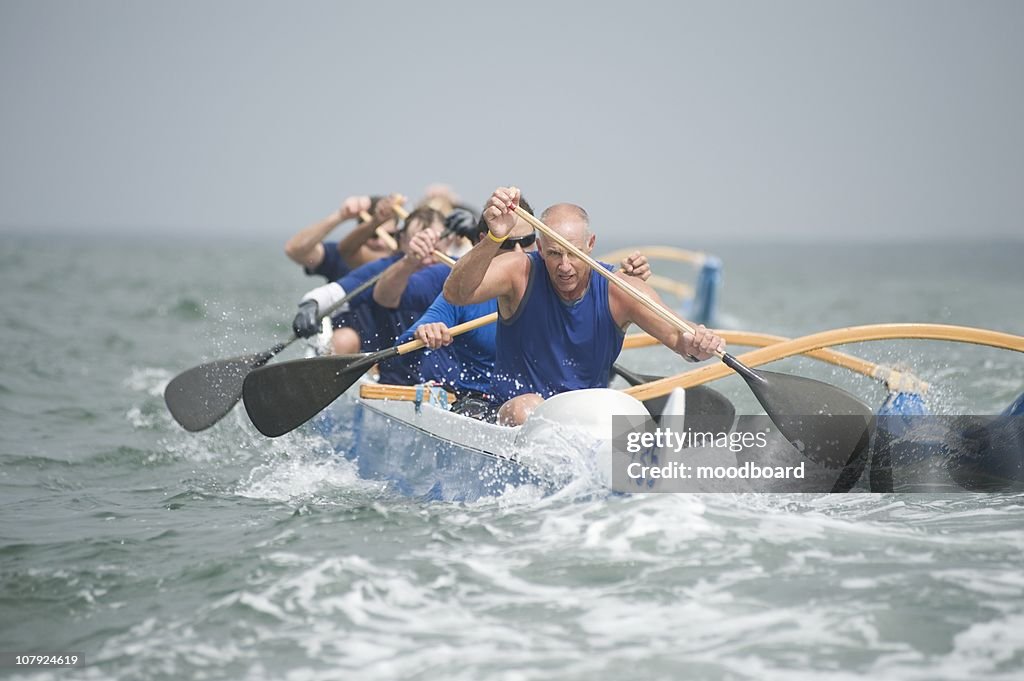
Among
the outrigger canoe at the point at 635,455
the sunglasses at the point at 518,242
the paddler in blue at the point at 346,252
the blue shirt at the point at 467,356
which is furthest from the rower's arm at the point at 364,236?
the outrigger canoe at the point at 635,455

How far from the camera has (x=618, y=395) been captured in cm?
474

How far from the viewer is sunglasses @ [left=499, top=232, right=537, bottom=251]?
19.5 feet

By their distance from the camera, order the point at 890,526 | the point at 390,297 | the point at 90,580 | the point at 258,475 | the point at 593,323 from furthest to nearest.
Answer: the point at 390,297 < the point at 258,475 < the point at 593,323 < the point at 890,526 < the point at 90,580

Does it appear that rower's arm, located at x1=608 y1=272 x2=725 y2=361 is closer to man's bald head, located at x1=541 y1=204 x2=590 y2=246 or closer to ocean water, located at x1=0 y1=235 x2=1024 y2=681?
man's bald head, located at x1=541 y1=204 x2=590 y2=246

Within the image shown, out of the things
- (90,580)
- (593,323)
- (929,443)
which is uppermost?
(593,323)

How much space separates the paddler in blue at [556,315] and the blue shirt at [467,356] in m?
0.85

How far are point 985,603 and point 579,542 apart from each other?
1432mm

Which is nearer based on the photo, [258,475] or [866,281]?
[258,475]

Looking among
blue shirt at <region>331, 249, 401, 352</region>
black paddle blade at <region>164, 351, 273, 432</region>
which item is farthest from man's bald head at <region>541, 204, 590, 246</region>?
black paddle blade at <region>164, 351, 273, 432</region>

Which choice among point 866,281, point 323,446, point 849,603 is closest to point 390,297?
point 323,446

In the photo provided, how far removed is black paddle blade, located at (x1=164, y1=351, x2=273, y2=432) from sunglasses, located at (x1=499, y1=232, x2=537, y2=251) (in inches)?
73.2

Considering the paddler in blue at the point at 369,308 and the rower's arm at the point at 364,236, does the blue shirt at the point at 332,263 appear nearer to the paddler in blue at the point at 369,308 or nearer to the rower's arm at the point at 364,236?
the rower's arm at the point at 364,236

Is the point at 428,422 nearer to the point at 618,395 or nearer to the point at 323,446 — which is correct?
the point at 618,395

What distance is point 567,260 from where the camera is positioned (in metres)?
5.02
